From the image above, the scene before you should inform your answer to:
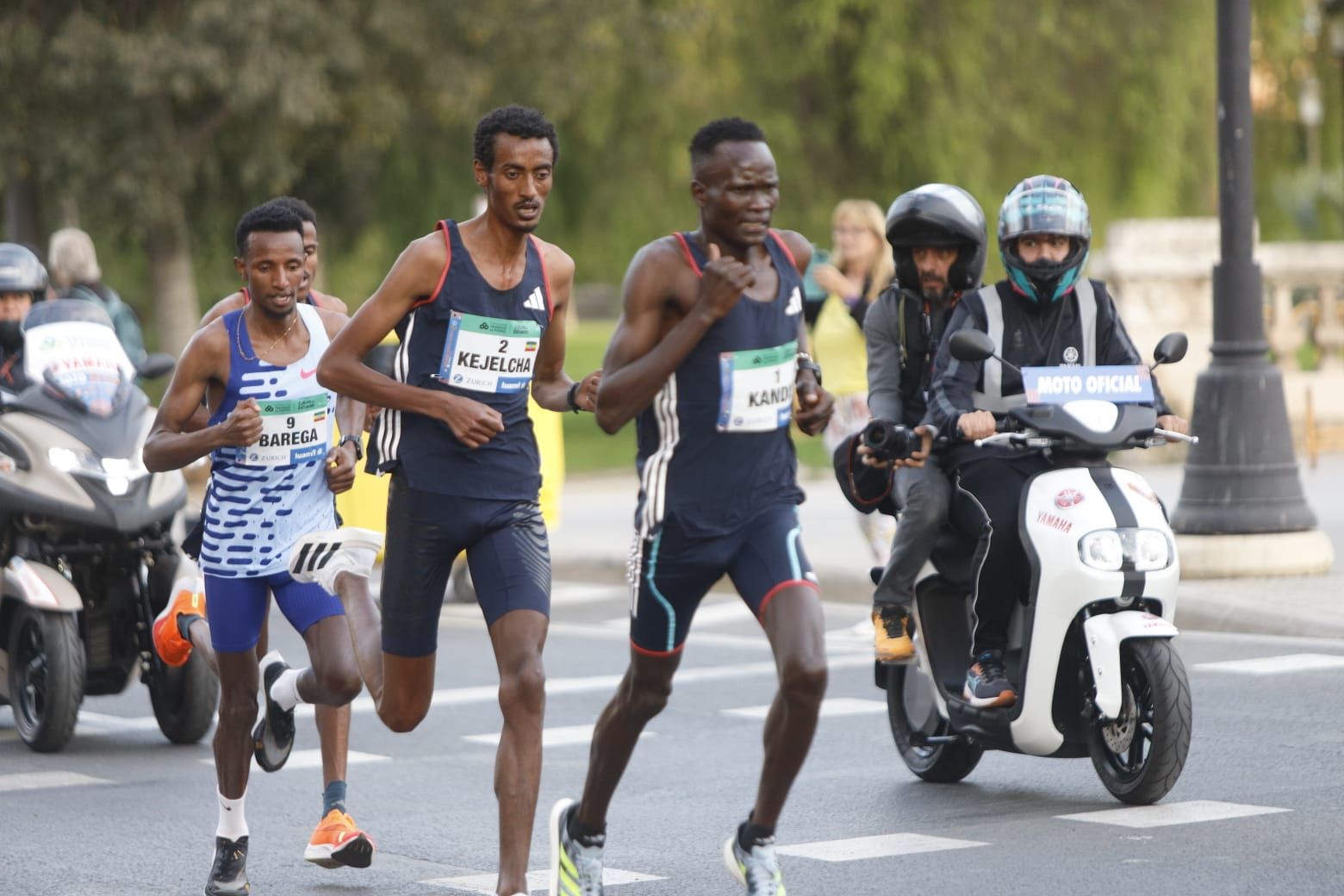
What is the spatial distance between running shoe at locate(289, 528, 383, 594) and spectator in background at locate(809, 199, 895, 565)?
16.6ft

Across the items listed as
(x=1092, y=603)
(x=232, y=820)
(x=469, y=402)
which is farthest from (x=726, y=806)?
(x=469, y=402)

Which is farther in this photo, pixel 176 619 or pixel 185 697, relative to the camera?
pixel 185 697

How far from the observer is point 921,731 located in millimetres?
8102

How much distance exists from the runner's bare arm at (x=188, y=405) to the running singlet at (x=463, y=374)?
0.72 meters

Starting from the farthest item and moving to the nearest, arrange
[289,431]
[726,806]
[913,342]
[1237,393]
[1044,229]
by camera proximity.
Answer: [1237,393] → [913,342] → [726,806] → [1044,229] → [289,431]

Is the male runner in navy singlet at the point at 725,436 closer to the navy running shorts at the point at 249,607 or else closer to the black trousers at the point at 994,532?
the navy running shorts at the point at 249,607

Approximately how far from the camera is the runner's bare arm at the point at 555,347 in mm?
6484

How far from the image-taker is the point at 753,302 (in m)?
5.80

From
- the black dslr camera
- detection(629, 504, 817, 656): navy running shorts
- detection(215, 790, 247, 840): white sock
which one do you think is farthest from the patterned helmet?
detection(215, 790, 247, 840): white sock

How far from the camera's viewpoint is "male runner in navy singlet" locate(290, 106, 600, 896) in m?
6.20

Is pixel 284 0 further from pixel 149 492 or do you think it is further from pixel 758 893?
pixel 758 893

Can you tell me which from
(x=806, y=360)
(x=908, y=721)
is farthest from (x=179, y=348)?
(x=806, y=360)

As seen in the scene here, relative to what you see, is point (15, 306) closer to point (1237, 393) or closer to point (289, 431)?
point (289, 431)

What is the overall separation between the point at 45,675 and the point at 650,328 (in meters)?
4.40
